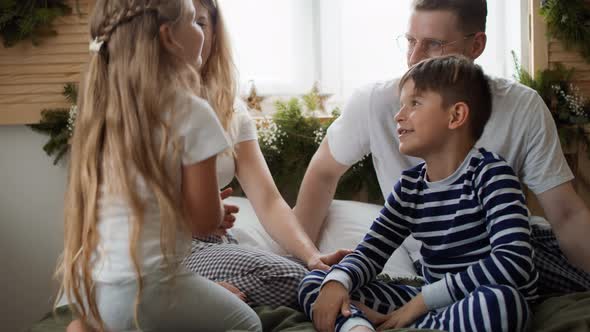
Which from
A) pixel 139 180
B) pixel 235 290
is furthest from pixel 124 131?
pixel 235 290

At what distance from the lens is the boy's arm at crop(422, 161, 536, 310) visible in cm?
126

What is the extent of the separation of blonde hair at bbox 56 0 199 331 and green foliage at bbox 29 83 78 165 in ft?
4.09

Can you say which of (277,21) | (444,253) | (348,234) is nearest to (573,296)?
(444,253)

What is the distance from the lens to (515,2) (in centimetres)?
266

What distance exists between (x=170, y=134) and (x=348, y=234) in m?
0.89

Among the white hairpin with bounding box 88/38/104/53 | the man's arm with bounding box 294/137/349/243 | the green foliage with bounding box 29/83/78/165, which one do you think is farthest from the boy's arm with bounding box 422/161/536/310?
the green foliage with bounding box 29/83/78/165

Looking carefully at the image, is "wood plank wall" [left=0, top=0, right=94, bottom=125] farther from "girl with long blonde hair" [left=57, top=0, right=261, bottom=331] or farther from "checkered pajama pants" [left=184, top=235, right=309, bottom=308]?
"girl with long blonde hair" [left=57, top=0, right=261, bottom=331]

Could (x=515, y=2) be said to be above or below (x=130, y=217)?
above

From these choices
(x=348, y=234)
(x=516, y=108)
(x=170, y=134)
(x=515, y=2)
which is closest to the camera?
(x=170, y=134)

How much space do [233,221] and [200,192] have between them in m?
0.24

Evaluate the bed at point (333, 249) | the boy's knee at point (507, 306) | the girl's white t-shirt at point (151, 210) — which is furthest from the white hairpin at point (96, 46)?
the boy's knee at point (507, 306)

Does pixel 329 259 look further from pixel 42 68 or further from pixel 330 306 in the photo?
pixel 42 68

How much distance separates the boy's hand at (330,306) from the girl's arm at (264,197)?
1.35 feet

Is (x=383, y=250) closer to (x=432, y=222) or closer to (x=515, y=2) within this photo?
(x=432, y=222)
